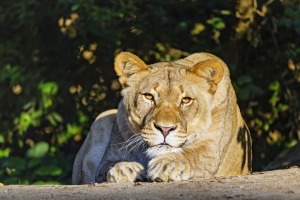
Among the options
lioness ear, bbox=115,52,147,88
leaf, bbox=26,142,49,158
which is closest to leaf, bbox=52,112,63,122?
leaf, bbox=26,142,49,158

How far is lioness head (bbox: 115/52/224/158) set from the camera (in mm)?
4789

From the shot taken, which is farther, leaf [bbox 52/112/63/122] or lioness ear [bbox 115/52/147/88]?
leaf [bbox 52/112/63/122]

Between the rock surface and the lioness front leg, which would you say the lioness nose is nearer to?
the lioness front leg

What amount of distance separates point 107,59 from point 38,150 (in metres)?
1.03

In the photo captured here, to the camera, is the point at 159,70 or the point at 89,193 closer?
the point at 89,193

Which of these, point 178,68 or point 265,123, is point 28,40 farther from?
point 178,68

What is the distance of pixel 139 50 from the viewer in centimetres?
806

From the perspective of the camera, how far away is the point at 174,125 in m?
4.77

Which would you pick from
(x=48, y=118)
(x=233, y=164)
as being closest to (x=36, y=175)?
(x=48, y=118)

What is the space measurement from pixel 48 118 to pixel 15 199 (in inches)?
160

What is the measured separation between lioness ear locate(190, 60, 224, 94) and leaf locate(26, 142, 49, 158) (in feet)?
10.1

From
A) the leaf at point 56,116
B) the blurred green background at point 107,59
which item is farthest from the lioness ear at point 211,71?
the leaf at point 56,116

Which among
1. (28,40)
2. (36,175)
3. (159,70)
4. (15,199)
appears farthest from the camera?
(28,40)

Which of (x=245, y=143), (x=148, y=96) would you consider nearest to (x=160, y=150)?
(x=148, y=96)
